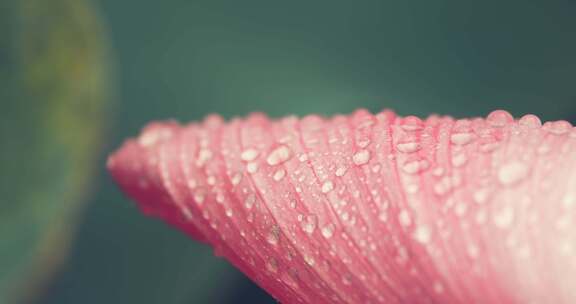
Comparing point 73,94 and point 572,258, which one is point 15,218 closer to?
point 73,94

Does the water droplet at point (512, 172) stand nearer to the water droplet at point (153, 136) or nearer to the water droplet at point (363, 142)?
the water droplet at point (363, 142)

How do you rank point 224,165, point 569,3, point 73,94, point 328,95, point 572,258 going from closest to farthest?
point 572,258, point 224,165, point 569,3, point 73,94, point 328,95

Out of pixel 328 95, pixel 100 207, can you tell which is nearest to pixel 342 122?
pixel 328 95

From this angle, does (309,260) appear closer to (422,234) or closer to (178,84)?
(422,234)

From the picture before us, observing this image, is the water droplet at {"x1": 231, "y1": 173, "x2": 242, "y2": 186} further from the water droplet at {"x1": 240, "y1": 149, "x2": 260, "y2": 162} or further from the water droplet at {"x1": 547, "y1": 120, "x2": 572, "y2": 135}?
the water droplet at {"x1": 547, "y1": 120, "x2": 572, "y2": 135}

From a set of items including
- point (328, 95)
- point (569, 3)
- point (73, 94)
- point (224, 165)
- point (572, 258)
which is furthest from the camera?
point (328, 95)

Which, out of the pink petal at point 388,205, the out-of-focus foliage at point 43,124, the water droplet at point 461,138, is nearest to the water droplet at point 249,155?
the pink petal at point 388,205

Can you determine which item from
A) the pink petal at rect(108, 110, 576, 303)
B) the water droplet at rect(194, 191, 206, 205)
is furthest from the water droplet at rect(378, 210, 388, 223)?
the water droplet at rect(194, 191, 206, 205)
